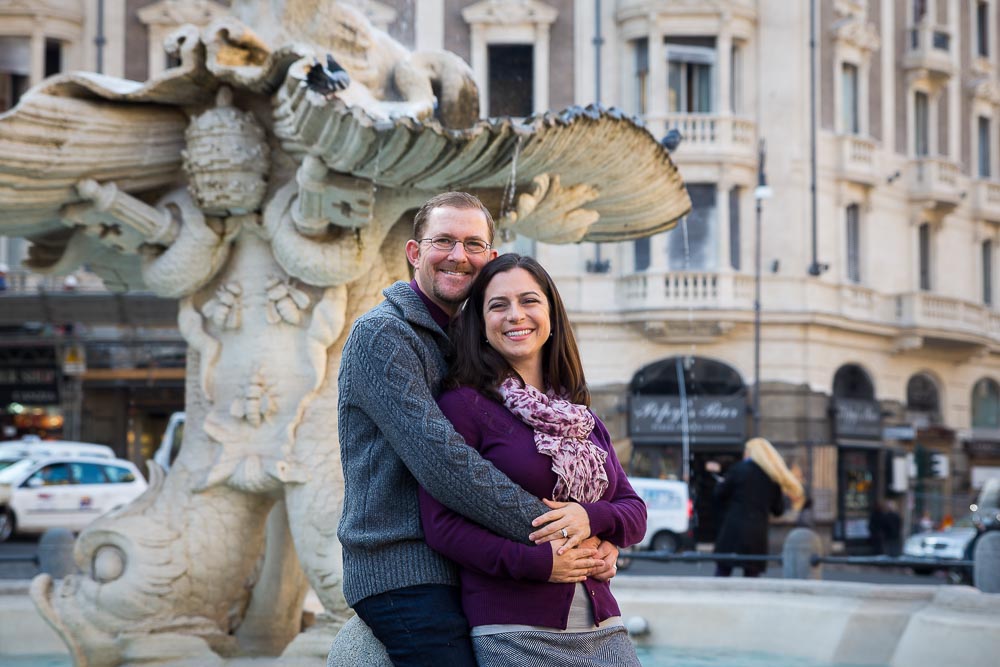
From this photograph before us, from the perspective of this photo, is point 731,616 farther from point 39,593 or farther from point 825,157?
point 825,157

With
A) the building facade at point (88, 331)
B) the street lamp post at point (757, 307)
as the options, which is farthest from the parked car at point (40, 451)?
the street lamp post at point (757, 307)

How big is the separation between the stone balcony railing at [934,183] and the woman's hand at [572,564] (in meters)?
31.0

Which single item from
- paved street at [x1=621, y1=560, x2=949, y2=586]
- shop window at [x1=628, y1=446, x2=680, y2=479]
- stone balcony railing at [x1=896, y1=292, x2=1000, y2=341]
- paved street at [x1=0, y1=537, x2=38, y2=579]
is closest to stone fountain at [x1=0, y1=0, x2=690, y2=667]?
paved street at [x1=0, y1=537, x2=38, y2=579]

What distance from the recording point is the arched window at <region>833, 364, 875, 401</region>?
102ft

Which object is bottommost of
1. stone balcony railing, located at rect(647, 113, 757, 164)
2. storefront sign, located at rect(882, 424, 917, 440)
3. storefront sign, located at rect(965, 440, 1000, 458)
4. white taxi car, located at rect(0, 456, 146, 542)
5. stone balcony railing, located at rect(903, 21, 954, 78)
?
white taxi car, located at rect(0, 456, 146, 542)

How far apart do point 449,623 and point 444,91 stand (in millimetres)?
3547

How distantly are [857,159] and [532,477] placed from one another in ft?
96.7

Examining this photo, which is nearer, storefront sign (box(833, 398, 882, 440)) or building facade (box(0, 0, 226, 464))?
building facade (box(0, 0, 226, 464))

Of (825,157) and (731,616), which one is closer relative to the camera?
(731,616)

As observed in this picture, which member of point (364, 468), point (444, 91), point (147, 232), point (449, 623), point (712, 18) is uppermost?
point (712, 18)

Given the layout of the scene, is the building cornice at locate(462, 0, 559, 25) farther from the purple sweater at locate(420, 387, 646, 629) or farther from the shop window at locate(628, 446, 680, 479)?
the purple sweater at locate(420, 387, 646, 629)

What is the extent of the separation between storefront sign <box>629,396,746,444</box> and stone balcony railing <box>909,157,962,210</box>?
287 inches

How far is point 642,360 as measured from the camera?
2941 centimetres

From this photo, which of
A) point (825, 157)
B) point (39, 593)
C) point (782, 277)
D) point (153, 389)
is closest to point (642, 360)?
point (782, 277)
